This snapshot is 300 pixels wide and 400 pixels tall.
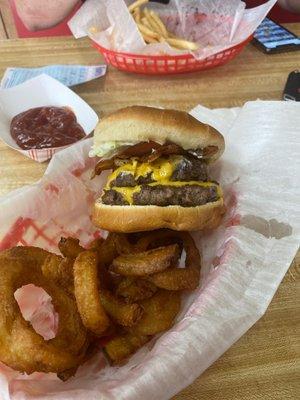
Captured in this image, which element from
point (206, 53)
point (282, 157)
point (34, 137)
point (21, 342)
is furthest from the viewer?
point (206, 53)

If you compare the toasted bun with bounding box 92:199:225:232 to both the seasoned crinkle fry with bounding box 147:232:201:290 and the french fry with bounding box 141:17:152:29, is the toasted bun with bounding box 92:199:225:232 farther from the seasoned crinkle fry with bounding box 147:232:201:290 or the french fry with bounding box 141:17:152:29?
the french fry with bounding box 141:17:152:29

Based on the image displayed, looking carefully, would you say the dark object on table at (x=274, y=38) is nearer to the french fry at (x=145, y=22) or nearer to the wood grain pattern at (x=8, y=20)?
the french fry at (x=145, y=22)

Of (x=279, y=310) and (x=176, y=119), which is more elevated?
(x=176, y=119)

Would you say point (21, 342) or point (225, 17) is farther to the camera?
point (225, 17)

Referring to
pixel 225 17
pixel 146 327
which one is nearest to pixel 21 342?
pixel 146 327

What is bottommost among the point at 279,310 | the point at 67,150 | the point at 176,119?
the point at 279,310

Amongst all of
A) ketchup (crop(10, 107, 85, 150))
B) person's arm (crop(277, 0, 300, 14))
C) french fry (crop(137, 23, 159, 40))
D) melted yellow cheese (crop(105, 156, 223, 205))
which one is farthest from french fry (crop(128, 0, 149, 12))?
melted yellow cheese (crop(105, 156, 223, 205))

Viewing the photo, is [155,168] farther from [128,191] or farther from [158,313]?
[158,313]

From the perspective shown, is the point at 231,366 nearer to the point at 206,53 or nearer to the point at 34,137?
the point at 34,137

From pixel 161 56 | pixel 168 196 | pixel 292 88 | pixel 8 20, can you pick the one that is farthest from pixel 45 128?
pixel 8 20
